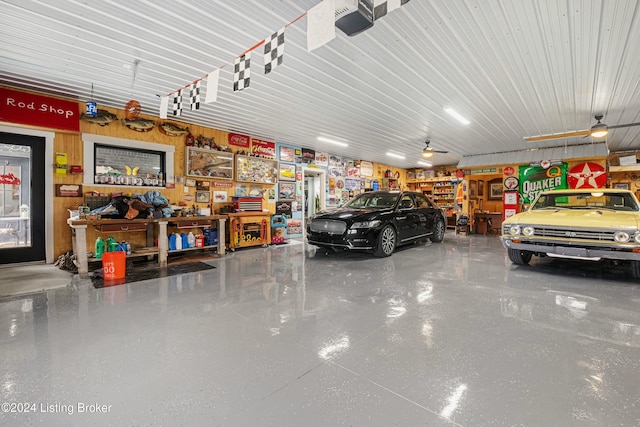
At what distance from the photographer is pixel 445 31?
309cm

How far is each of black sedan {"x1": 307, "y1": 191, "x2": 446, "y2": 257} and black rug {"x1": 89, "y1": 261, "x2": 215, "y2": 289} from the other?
2181mm

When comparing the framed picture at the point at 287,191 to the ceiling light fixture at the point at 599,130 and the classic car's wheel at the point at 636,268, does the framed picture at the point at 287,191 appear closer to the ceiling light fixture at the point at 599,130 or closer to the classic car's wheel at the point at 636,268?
the ceiling light fixture at the point at 599,130

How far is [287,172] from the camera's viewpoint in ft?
27.8

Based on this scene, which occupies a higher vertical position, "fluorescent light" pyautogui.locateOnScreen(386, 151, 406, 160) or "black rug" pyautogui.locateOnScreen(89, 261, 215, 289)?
"fluorescent light" pyautogui.locateOnScreen(386, 151, 406, 160)

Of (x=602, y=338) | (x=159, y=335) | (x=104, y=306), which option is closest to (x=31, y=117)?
(x=104, y=306)

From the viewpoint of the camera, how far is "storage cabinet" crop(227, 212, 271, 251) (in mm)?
6477

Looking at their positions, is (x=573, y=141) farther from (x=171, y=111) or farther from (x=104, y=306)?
(x=104, y=306)

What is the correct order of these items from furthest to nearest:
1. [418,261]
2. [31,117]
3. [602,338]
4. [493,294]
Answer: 1. [418,261]
2. [31,117]
3. [493,294]
4. [602,338]

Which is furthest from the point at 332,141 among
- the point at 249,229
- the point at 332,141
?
the point at 249,229

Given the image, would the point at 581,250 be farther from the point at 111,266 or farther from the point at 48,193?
the point at 48,193

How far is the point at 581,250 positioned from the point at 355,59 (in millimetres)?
3876

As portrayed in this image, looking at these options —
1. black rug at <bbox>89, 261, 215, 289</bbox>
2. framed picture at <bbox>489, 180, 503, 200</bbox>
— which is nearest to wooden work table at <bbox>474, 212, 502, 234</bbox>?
framed picture at <bbox>489, 180, 503, 200</bbox>

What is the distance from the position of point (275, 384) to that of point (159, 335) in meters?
1.23

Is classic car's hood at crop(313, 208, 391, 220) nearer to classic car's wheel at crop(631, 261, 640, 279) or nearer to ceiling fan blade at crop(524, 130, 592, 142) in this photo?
classic car's wheel at crop(631, 261, 640, 279)
